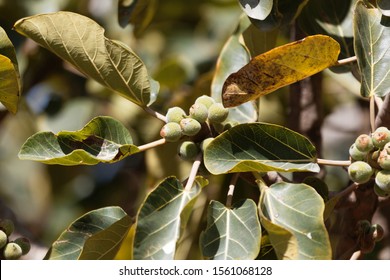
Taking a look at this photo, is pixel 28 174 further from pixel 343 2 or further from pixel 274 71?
pixel 274 71

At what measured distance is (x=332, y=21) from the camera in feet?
4.93

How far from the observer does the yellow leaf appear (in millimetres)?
1119

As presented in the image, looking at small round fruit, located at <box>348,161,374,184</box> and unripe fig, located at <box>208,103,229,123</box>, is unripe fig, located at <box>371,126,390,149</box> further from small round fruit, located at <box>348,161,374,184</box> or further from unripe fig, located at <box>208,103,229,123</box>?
unripe fig, located at <box>208,103,229,123</box>

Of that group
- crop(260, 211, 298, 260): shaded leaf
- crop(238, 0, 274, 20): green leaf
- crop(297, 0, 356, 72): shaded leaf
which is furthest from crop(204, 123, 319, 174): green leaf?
crop(297, 0, 356, 72): shaded leaf

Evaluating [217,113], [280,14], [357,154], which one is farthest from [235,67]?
[357,154]

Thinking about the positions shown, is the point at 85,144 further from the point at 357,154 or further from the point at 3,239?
the point at 357,154

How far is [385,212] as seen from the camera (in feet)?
6.37

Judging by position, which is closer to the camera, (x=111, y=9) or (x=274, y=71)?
(x=274, y=71)

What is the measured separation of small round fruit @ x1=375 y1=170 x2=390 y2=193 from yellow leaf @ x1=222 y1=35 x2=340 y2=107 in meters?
0.19

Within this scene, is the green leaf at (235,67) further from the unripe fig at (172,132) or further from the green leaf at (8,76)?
the green leaf at (8,76)
